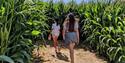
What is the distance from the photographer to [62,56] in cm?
1028

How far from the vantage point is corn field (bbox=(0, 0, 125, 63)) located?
5988 mm

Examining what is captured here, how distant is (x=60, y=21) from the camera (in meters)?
14.0

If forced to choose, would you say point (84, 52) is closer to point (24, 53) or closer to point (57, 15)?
point (57, 15)

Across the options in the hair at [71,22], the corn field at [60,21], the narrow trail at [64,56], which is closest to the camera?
the corn field at [60,21]

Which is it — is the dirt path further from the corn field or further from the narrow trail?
the corn field

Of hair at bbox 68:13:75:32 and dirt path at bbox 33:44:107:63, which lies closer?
hair at bbox 68:13:75:32

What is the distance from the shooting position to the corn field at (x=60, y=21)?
5988mm

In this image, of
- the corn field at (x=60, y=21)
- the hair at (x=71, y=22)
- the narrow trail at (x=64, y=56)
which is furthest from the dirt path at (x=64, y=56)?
the hair at (x=71, y=22)

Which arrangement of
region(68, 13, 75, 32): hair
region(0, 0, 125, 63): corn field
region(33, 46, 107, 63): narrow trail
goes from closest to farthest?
region(0, 0, 125, 63): corn field
region(68, 13, 75, 32): hair
region(33, 46, 107, 63): narrow trail

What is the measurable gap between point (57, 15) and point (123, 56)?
507 cm

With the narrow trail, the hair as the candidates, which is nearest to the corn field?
the narrow trail

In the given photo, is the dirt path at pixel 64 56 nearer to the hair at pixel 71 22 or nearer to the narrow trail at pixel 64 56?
the narrow trail at pixel 64 56

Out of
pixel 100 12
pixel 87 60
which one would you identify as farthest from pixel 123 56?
pixel 100 12

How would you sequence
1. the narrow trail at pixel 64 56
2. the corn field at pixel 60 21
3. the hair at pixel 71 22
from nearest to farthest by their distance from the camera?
the corn field at pixel 60 21 < the hair at pixel 71 22 < the narrow trail at pixel 64 56
